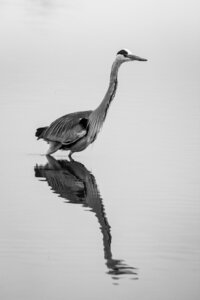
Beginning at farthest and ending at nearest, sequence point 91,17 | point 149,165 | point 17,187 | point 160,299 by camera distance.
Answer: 1. point 91,17
2. point 149,165
3. point 17,187
4. point 160,299

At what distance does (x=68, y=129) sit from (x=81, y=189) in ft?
8.27

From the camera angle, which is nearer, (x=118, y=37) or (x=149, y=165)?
(x=149, y=165)

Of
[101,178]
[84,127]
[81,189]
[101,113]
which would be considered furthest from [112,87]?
[81,189]

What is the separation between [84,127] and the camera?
12.8 meters

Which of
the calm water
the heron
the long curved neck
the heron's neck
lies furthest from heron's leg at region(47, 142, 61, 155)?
the heron's neck

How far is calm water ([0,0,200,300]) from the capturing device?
7.18 m

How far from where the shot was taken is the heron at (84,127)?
12.7 m

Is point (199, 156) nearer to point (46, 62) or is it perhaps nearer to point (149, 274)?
point (149, 274)

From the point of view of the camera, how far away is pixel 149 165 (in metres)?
11.7

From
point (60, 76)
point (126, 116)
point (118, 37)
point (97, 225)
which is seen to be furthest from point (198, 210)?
point (118, 37)

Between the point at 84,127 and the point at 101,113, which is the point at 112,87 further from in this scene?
the point at 84,127

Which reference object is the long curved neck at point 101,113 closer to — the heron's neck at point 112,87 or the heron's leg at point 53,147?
the heron's neck at point 112,87

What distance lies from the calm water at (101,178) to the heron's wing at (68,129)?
0.24 meters

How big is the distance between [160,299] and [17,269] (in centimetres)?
109
